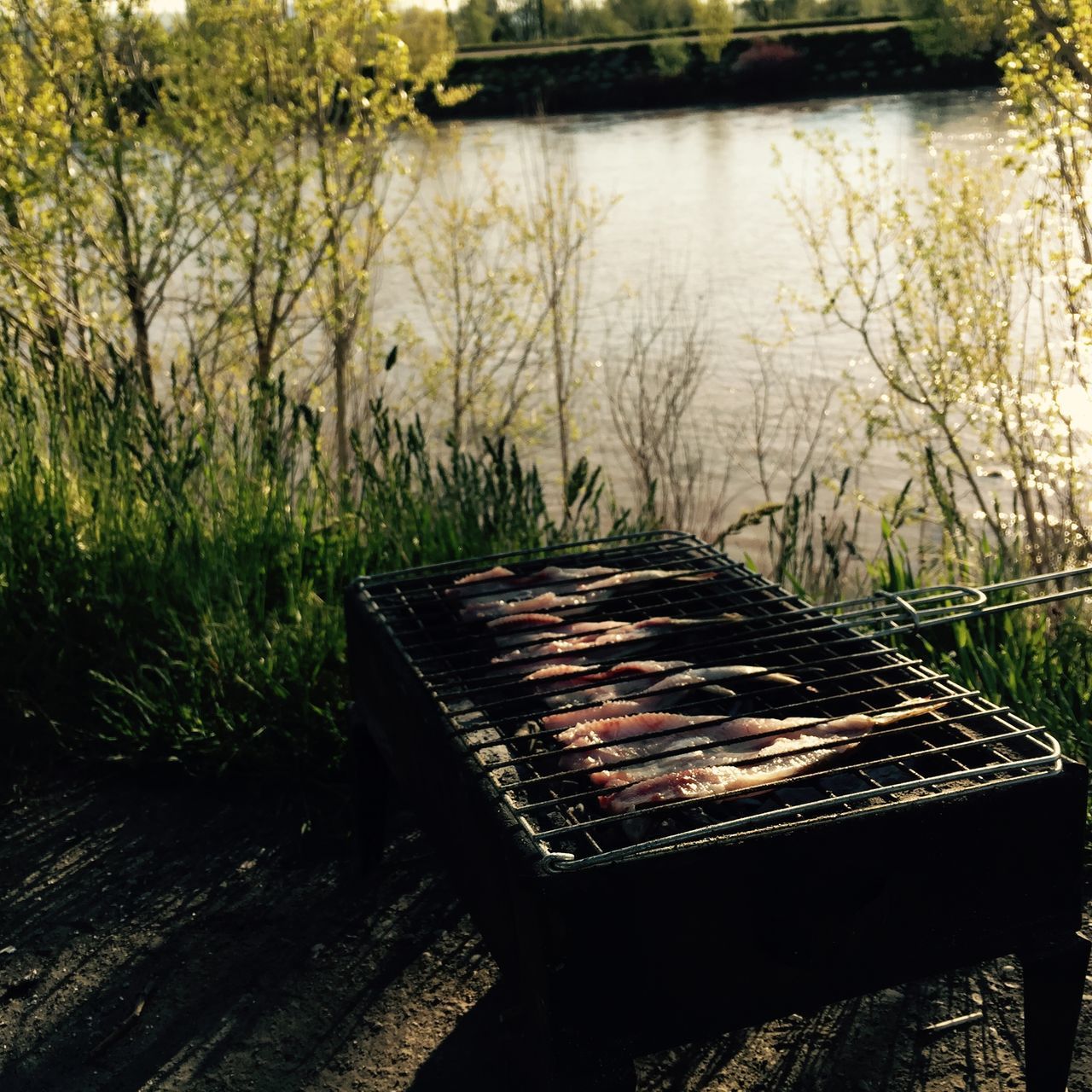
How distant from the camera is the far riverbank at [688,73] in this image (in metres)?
48.0

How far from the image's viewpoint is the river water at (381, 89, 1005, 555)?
11.9 meters

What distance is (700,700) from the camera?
2389 mm

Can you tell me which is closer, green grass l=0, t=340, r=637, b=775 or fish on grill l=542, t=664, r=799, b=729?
fish on grill l=542, t=664, r=799, b=729

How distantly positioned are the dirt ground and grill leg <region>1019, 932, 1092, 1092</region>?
0.32m

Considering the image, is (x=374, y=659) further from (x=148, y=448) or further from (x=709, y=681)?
(x=148, y=448)

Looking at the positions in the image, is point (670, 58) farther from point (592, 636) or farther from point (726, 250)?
point (592, 636)

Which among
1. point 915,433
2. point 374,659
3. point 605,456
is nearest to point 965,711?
point 374,659

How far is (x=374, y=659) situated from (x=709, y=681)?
864 millimetres

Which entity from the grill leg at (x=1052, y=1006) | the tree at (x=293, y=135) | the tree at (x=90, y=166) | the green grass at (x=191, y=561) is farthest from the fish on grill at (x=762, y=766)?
the tree at (x=293, y=135)

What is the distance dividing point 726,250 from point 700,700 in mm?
17131

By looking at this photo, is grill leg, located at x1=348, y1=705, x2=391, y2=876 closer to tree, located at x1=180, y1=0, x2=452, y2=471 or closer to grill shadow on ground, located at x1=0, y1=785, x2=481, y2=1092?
grill shadow on ground, located at x1=0, y1=785, x2=481, y2=1092

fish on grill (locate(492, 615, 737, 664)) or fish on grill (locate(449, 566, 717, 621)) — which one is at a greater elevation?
fish on grill (locate(449, 566, 717, 621))

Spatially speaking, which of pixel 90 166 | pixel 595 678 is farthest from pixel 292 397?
pixel 595 678

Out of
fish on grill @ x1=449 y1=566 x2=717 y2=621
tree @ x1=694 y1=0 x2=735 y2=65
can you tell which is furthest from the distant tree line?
fish on grill @ x1=449 y1=566 x2=717 y2=621
